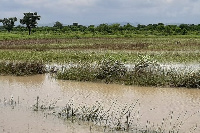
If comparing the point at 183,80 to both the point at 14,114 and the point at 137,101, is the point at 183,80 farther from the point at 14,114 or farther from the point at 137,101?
the point at 14,114

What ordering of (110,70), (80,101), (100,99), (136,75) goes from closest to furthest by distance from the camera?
(80,101)
(100,99)
(136,75)
(110,70)

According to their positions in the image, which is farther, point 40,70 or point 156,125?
point 40,70

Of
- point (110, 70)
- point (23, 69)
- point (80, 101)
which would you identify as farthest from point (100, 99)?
point (23, 69)

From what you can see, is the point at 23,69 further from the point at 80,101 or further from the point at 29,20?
the point at 29,20

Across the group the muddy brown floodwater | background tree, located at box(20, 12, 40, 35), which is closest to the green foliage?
the muddy brown floodwater

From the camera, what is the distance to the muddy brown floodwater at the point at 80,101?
283 inches

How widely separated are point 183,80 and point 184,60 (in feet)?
22.5

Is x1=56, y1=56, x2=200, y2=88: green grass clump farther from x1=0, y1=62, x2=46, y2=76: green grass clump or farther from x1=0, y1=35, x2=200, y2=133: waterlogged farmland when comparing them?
x1=0, y1=62, x2=46, y2=76: green grass clump

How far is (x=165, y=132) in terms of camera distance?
672cm

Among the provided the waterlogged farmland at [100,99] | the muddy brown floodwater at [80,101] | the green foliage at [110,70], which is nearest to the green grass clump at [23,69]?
the waterlogged farmland at [100,99]

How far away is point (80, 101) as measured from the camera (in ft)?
31.1

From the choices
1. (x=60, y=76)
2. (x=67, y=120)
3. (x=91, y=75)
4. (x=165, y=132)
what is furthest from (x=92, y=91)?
(x=165, y=132)

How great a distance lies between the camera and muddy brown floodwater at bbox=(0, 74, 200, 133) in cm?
719

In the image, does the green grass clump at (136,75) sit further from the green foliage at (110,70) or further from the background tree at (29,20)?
the background tree at (29,20)
